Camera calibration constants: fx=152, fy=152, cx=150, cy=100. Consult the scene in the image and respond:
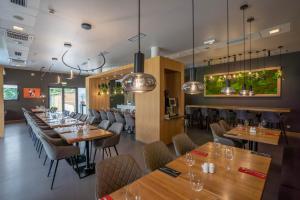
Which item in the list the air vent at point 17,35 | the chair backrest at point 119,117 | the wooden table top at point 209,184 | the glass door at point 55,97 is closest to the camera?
the wooden table top at point 209,184

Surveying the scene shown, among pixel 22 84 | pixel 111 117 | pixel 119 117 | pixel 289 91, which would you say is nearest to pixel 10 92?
pixel 22 84

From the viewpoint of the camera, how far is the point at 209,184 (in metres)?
1.37

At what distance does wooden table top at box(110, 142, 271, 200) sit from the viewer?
121 cm

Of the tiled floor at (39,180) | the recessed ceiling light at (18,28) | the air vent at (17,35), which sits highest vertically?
the recessed ceiling light at (18,28)

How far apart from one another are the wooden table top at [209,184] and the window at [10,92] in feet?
38.6

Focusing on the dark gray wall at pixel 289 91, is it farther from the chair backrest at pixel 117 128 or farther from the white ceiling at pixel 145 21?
the chair backrest at pixel 117 128

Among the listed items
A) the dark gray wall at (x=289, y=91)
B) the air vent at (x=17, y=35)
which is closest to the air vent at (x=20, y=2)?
the air vent at (x=17, y=35)

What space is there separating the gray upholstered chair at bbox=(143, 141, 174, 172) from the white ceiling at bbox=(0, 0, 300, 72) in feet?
8.63

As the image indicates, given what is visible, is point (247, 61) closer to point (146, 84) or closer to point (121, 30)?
point (121, 30)

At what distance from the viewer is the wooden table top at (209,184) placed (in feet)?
3.98

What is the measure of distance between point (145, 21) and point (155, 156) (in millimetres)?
3049

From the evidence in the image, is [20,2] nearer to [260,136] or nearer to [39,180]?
[39,180]

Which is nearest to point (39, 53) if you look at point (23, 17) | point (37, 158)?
point (23, 17)

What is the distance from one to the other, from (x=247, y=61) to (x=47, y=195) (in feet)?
28.1
